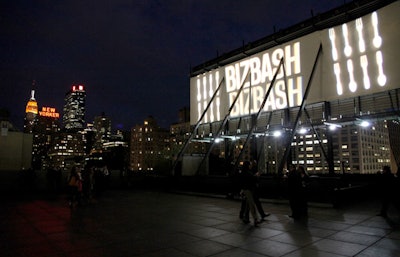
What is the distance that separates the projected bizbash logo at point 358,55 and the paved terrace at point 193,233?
27.0 feet

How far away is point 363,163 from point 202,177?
445ft

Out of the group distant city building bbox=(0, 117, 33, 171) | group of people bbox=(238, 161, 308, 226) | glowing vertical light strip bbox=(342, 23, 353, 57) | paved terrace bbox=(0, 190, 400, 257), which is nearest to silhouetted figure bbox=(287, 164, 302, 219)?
group of people bbox=(238, 161, 308, 226)

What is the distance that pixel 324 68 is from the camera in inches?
752

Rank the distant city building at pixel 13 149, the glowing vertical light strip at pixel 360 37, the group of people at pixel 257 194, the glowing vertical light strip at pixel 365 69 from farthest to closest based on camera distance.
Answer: the distant city building at pixel 13 149 → the glowing vertical light strip at pixel 360 37 → the glowing vertical light strip at pixel 365 69 → the group of people at pixel 257 194

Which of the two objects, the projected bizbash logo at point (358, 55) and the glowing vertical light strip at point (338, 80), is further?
the glowing vertical light strip at point (338, 80)

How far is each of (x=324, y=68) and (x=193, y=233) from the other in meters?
Answer: 15.5

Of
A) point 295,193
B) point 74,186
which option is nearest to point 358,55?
point 295,193

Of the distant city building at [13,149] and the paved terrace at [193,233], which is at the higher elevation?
the distant city building at [13,149]

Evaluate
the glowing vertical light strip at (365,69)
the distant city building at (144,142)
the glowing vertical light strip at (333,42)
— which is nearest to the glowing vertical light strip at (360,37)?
the glowing vertical light strip at (365,69)

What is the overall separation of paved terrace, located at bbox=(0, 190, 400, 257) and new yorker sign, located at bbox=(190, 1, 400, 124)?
8.50 meters

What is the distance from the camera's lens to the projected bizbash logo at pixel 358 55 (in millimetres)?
16656

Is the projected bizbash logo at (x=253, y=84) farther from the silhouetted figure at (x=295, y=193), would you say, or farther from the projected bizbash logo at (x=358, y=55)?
the silhouetted figure at (x=295, y=193)

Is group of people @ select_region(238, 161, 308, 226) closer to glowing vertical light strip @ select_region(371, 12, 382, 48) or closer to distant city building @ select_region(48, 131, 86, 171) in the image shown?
glowing vertical light strip @ select_region(371, 12, 382, 48)

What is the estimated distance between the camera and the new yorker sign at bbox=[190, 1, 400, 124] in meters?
16.4
